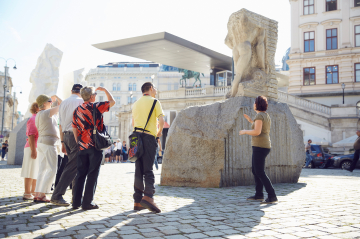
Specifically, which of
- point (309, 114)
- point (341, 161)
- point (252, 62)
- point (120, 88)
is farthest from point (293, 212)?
point (120, 88)

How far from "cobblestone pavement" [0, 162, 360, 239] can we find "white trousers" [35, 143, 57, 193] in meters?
0.33

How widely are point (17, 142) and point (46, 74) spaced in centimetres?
875

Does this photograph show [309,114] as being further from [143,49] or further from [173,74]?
[173,74]

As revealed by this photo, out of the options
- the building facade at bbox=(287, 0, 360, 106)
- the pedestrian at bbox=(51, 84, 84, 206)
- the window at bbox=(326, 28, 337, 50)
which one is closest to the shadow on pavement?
the pedestrian at bbox=(51, 84, 84, 206)

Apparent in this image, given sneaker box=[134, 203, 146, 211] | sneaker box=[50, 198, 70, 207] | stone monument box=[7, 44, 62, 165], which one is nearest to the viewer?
sneaker box=[134, 203, 146, 211]

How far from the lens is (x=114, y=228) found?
350cm

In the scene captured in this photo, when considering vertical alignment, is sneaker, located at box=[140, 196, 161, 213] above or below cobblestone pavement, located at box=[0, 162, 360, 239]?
above

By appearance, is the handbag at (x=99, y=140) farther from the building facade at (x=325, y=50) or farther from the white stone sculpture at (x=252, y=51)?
the building facade at (x=325, y=50)

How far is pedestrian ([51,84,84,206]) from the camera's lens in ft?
16.1

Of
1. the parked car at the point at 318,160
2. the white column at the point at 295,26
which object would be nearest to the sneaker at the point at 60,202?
the parked car at the point at 318,160

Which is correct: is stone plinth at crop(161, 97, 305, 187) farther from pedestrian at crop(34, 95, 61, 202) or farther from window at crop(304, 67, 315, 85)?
window at crop(304, 67, 315, 85)

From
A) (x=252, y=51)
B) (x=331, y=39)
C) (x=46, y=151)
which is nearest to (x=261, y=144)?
A: (x=46, y=151)

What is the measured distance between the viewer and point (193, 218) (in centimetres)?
398

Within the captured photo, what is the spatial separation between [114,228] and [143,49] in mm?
25137
